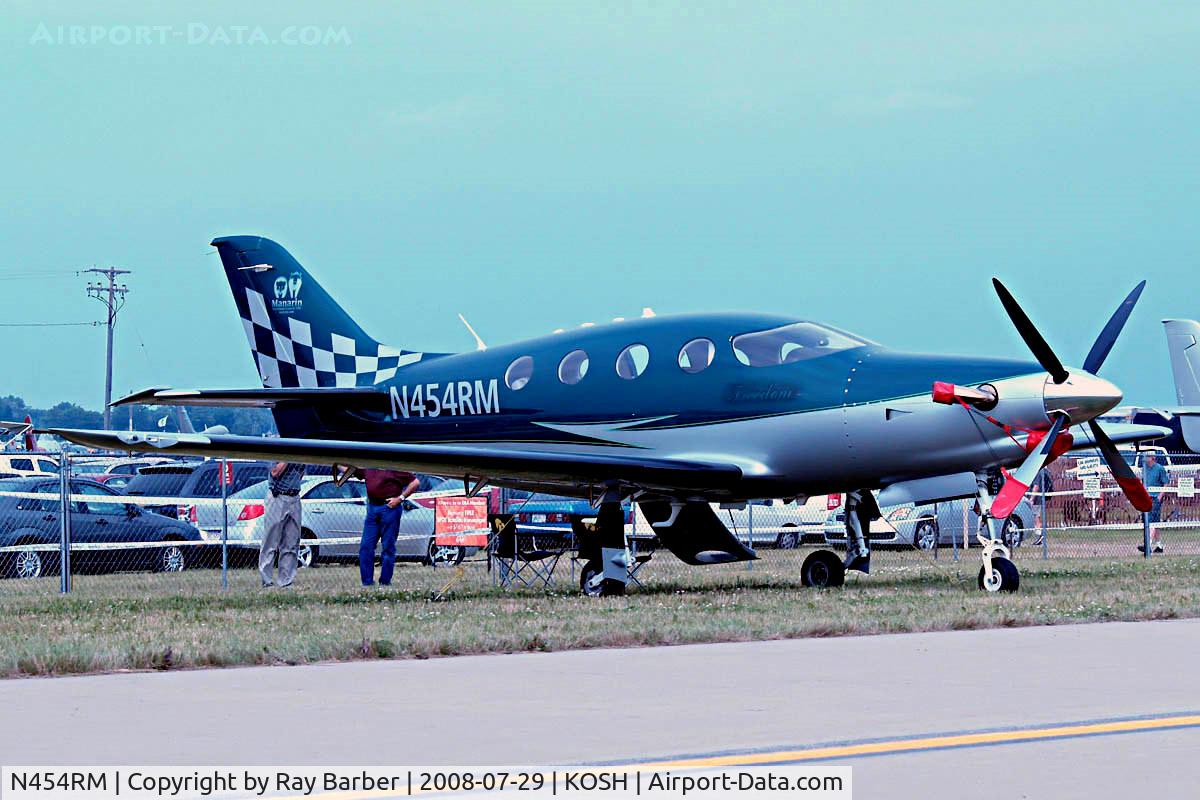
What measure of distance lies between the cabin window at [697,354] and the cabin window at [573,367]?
1.18 meters

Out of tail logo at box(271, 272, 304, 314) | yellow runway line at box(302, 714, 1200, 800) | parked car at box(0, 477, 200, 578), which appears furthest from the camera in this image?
parked car at box(0, 477, 200, 578)

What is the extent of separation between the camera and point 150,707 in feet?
25.0

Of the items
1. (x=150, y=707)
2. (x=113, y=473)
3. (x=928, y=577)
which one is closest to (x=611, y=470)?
(x=928, y=577)

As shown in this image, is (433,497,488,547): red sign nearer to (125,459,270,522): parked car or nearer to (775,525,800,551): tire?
(125,459,270,522): parked car

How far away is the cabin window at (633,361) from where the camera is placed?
53.7 ft

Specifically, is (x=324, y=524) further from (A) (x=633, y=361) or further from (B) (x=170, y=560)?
(A) (x=633, y=361)

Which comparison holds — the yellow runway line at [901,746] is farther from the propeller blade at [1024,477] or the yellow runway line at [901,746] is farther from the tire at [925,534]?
the tire at [925,534]

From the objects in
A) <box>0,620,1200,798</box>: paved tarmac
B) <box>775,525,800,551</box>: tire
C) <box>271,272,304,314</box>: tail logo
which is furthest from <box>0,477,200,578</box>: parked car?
<box>0,620,1200,798</box>: paved tarmac

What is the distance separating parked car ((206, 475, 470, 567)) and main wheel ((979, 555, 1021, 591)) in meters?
10.6

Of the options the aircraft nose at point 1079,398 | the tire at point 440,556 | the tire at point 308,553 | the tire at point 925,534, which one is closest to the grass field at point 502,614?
the aircraft nose at point 1079,398

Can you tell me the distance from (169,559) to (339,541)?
2.58 meters

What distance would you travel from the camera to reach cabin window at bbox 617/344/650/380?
53.7ft

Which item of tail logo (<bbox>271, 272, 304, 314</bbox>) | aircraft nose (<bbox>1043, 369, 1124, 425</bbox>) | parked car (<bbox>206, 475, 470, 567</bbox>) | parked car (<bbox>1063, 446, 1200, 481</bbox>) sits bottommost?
parked car (<bbox>206, 475, 470, 567</bbox>)

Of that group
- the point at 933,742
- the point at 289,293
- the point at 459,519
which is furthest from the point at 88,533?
the point at 933,742
